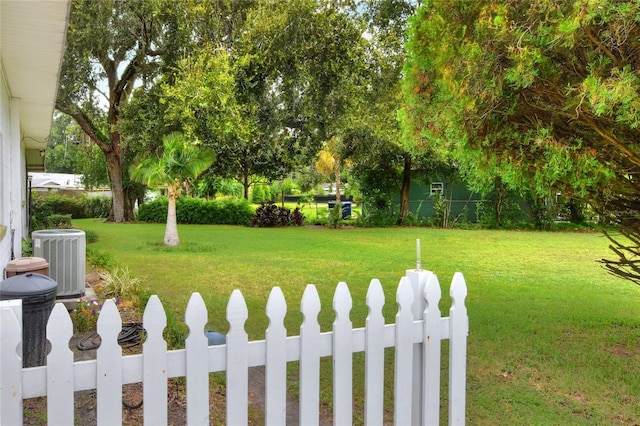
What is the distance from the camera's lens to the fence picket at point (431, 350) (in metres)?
2.28

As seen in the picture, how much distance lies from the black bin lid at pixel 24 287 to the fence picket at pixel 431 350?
2.47m

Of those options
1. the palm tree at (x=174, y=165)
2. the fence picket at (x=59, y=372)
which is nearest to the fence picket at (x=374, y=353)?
the fence picket at (x=59, y=372)

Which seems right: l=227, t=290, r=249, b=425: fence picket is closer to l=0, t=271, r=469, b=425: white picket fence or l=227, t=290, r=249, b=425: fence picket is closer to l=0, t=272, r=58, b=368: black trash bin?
l=0, t=271, r=469, b=425: white picket fence

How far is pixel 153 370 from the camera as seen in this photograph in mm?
1811

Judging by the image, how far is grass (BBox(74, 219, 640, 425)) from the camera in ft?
11.5

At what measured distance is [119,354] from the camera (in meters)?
1.77

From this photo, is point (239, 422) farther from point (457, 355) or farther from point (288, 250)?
point (288, 250)

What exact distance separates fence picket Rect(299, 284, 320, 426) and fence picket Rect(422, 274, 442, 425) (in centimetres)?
57

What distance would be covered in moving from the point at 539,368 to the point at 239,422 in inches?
119

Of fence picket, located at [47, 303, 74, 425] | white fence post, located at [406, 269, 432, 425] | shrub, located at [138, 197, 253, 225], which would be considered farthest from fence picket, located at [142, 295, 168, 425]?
shrub, located at [138, 197, 253, 225]

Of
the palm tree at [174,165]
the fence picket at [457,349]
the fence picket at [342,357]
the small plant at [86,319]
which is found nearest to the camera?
the fence picket at [342,357]

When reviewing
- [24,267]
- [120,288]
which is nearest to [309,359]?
[24,267]

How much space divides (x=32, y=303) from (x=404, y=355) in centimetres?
239

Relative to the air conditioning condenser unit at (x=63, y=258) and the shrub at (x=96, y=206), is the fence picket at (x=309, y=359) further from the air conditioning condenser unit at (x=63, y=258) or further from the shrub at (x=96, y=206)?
the shrub at (x=96, y=206)
